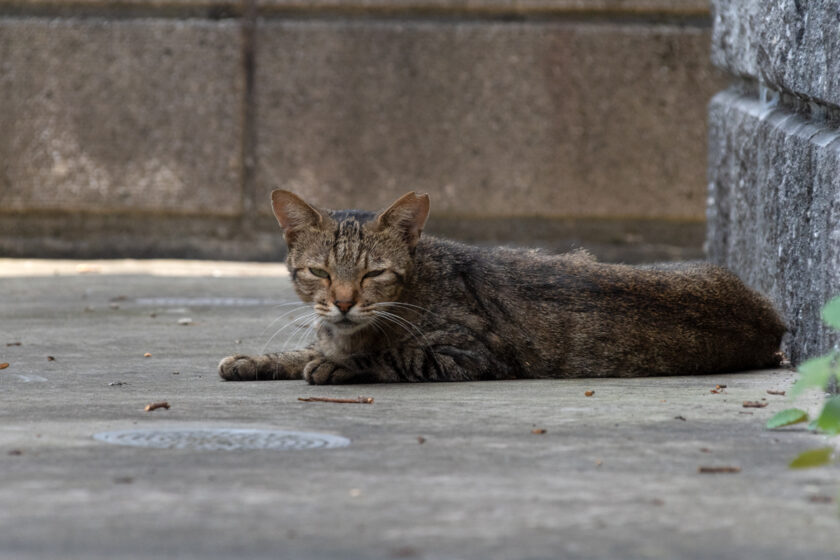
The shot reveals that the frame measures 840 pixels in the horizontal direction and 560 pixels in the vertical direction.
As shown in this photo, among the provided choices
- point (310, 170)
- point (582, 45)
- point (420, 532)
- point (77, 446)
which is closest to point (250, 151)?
point (310, 170)

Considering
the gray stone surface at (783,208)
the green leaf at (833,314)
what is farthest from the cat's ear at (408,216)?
the green leaf at (833,314)

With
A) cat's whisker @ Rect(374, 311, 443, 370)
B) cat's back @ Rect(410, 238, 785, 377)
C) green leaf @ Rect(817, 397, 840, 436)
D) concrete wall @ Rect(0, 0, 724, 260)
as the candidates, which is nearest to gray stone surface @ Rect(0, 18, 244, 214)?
concrete wall @ Rect(0, 0, 724, 260)

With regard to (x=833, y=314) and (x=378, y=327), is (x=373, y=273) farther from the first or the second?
(x=833, y=314)

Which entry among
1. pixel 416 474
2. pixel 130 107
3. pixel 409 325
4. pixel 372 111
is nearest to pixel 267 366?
pixel 409 325

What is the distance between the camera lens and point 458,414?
3676mm

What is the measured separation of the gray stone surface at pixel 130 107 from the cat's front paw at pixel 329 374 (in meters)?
4.27

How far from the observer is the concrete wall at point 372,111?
850 cm

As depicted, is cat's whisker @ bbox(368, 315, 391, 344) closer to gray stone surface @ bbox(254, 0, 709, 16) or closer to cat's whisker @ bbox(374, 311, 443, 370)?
cat's whisker @ bbox(374, 311, 443, 370)

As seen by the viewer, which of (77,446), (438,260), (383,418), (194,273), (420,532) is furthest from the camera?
(194,273)

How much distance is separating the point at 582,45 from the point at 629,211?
116cm

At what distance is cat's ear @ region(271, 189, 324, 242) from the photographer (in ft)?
15.5

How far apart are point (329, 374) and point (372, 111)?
4330mm

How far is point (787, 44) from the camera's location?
481cm

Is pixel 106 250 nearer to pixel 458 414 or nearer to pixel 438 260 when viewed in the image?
pixel 438 260
